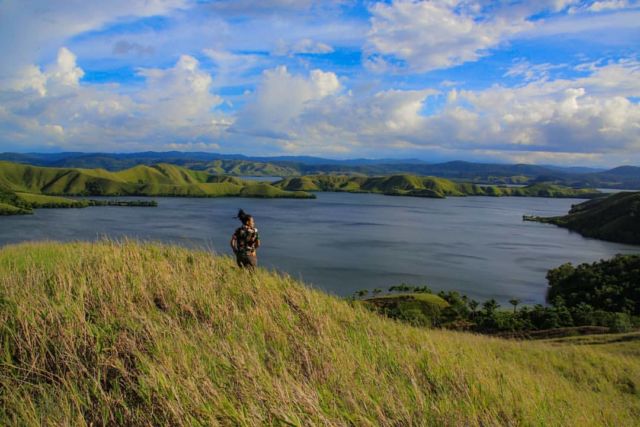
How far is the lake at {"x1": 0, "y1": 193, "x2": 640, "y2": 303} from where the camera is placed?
56338 mm

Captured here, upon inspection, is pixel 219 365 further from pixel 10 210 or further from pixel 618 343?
pixel 10 210

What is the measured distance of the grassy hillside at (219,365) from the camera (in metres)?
3.97

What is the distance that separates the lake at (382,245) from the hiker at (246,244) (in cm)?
2415

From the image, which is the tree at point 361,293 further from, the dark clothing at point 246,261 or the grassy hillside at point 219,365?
the grassy hillside at point 219,365

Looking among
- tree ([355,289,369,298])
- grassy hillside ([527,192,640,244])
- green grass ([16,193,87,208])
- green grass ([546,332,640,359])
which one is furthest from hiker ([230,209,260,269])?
green grass ([16,193,87,208])

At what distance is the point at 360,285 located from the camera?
173ft

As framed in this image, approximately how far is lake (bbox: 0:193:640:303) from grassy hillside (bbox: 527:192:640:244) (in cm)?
506

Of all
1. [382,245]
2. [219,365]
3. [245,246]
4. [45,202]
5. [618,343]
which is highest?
[245,246]

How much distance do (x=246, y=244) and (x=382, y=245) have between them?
235 ft

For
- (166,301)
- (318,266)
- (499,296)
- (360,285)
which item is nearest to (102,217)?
(318,266)

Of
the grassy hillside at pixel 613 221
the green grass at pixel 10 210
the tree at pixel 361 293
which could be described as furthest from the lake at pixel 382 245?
the grassy hillside at pixel 613 221

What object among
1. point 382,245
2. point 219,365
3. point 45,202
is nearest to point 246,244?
point 219,365

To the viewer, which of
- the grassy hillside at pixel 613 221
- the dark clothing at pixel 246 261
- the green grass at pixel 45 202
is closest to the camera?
the dark clothing at pixel 246 261

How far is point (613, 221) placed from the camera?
4242 inches
